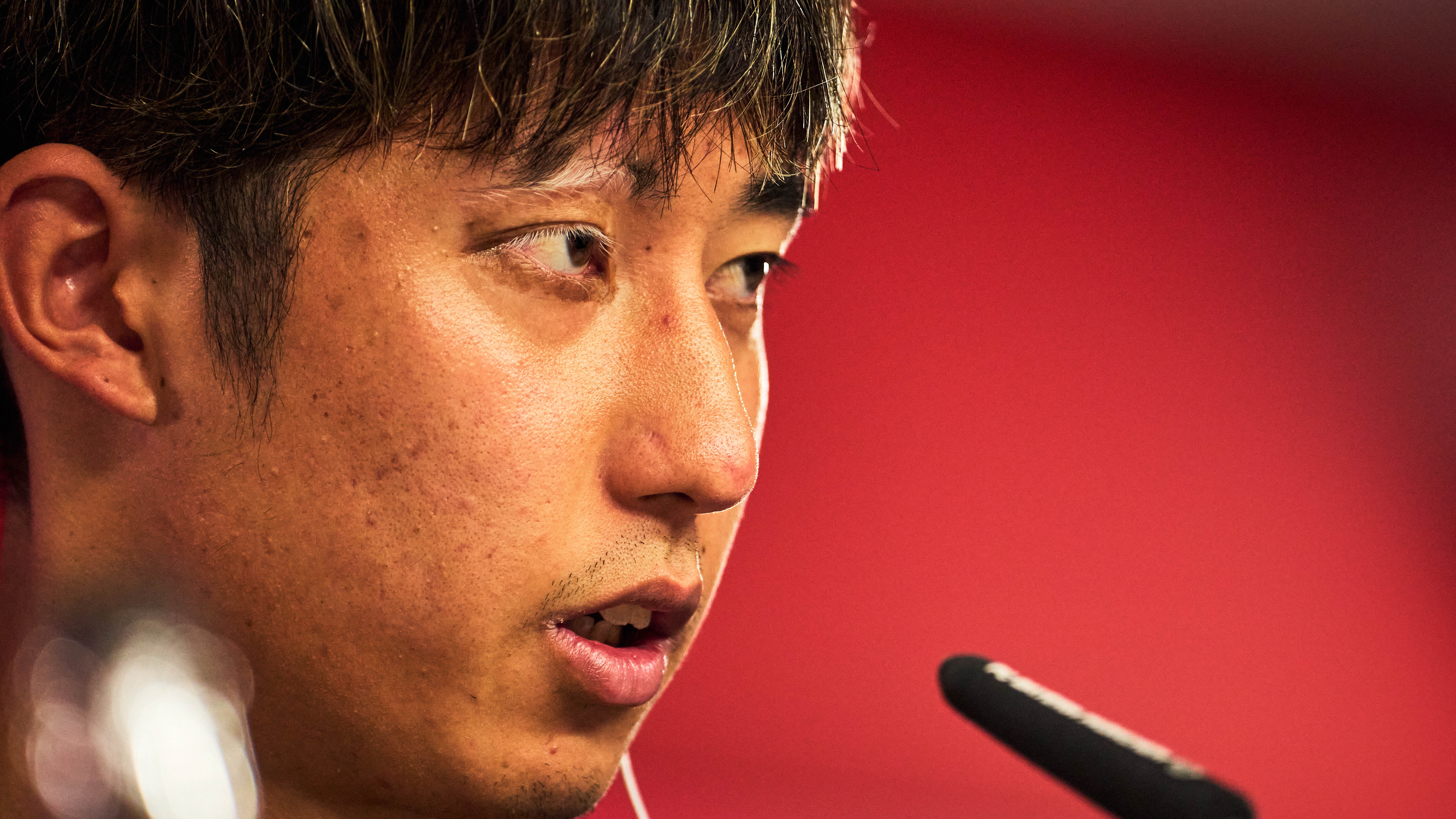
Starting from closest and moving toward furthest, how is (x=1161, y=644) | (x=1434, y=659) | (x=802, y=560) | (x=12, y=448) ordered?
(x=12, y=448), (x=802, y=560), (x=1161, y=644), (x=1434, y=659)

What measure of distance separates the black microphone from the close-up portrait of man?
204 millimetres

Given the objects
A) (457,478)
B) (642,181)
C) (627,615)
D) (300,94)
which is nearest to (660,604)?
(627,615)

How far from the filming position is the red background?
2178 millimetres

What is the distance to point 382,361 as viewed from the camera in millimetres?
663

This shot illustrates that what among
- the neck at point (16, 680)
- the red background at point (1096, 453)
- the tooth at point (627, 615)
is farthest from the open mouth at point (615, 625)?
the red background at point (1096, 453)

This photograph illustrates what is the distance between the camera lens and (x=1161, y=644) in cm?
242

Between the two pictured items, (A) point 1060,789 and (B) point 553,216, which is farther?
(A) point 1060,789

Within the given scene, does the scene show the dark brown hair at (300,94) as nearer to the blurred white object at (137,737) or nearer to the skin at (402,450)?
the skin at (402,450)

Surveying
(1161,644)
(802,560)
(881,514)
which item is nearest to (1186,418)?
(1161,644)

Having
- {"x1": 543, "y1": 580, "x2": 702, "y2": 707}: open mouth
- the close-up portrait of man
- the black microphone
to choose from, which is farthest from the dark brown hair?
the black microphone

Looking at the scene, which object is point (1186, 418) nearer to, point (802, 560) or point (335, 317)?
point (802, 560)

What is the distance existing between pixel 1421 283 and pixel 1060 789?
156cm

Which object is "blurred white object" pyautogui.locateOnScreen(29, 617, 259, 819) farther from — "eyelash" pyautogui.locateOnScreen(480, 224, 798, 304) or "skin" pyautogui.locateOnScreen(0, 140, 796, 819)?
"eyelash" pyautogui.locateOnScreen(480, 224, 798, 304)

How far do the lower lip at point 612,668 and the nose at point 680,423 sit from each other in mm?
83
